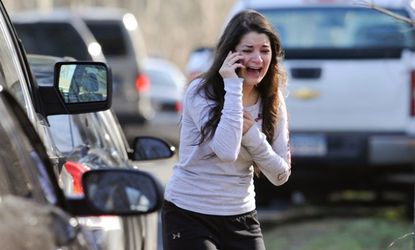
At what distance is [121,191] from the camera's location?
148 inches

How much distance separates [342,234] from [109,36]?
931 cm

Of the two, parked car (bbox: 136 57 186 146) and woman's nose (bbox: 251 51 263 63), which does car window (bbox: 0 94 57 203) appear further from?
parked car (bbox: 136 57 186 146)

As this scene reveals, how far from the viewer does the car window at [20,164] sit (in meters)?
3.61

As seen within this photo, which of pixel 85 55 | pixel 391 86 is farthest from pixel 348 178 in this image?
pixel 85 55

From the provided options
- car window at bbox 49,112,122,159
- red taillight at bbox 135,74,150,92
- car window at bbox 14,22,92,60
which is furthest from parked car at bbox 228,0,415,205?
red taillight at bbox 135,74,150,92

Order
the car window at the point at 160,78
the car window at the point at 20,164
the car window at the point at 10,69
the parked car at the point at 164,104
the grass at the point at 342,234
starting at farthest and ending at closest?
1. the car window at the point at 160,78
2. the parked car at the point at 164,104
3. the grass at the point at 342,234
4. the car window at the point at 10,69
5. the car window at the point at 20,164

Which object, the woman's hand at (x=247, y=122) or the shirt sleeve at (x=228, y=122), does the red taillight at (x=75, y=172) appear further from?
the woman's hand at (x=247, y=122)

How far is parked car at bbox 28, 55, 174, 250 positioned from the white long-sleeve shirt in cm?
31

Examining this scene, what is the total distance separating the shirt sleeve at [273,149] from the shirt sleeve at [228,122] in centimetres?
11

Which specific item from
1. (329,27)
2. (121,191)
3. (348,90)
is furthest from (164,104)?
(121,191)

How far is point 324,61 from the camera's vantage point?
1136 centimetres

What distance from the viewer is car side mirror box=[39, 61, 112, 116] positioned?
5.33 metres

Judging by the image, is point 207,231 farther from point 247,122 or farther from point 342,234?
point 342,234

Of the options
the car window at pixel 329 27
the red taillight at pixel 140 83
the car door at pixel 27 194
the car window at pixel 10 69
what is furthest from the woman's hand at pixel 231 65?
the red taillight at pixel 140 83
